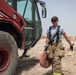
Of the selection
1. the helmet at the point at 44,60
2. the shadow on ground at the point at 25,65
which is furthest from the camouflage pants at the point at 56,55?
the shadow on ground at the point at 25,65

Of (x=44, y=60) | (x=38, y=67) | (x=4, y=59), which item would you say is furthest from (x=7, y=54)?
(x=38, y=67)

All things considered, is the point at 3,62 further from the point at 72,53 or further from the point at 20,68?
the point at 72,53

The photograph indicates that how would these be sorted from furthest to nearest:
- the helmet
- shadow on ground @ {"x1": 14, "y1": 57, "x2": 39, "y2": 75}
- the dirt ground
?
1. shadow on ground @ {"x1": 14, "y1": 57, "x2": 39, "y2": 75}
2. the dirt ground
3. the helmet

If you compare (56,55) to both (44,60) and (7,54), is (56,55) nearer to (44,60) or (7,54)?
(44,60)

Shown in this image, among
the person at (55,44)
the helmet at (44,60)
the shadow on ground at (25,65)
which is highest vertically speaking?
the person at (55,44)

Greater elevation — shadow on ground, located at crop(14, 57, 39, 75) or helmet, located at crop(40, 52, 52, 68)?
helmet, located at crop(40, 52, 52, 68)

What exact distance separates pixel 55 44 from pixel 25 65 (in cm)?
208

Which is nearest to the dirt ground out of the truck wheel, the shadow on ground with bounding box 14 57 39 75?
the shadow on ground with bounding box 14 57 39 75

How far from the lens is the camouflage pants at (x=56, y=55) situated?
7.63m

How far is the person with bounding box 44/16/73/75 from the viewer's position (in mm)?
7629

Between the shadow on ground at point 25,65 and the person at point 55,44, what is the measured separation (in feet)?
4.59

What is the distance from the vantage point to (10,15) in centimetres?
781

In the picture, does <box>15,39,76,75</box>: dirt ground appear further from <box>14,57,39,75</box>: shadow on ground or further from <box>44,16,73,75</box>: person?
<box>44,16,73,75</box>: person

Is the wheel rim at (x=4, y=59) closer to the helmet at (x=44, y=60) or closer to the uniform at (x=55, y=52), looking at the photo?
the helmet at (x=44, y=60)
